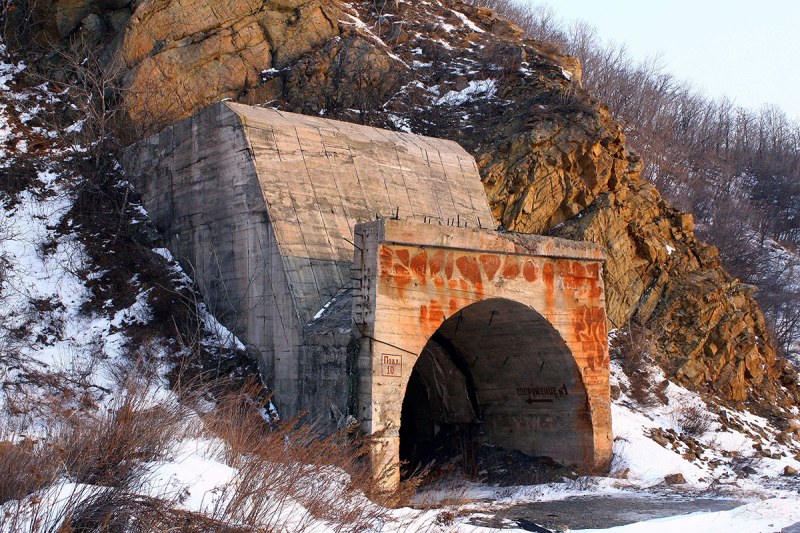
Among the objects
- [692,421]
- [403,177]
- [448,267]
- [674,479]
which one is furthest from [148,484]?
[692,421]

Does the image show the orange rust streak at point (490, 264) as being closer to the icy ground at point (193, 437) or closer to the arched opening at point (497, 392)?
the arched opening at point (497, 392)

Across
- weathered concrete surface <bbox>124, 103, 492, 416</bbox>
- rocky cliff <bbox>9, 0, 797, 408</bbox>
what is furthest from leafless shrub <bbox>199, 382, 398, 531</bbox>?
rocky cliff <bbox>9, 0, 797, 408</bbox>

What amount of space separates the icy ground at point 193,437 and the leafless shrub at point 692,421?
1.8 inches

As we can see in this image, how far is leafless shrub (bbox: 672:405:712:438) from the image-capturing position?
17688 mm

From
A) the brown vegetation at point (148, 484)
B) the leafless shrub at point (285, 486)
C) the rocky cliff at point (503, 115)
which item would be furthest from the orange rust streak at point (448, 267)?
the rocky cliff at point (503, 115)

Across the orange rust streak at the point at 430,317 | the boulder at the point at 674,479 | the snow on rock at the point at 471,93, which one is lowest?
the boulder at the point at 674,479

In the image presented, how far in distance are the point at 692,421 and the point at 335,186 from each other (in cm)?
930

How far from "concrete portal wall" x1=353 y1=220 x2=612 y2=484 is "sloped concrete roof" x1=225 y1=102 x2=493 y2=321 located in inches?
44.9

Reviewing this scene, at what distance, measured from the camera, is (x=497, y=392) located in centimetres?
1584

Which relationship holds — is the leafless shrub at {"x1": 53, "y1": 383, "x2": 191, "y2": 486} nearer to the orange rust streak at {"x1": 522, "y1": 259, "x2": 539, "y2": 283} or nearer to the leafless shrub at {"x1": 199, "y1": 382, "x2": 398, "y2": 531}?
the leafless shrub at {"x1": 199, "y1": 382, "x2": 398, "y2": 531}

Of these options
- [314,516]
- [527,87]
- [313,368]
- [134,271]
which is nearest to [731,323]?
[527,87]

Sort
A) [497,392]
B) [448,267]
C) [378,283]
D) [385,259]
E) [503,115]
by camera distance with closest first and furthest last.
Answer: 1. [378,283]
2. [385,259]
3. [448,267]
4. [497,392]
5. [503,115]

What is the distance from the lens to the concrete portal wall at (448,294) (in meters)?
12.2

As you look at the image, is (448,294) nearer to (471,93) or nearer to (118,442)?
(118,442)
